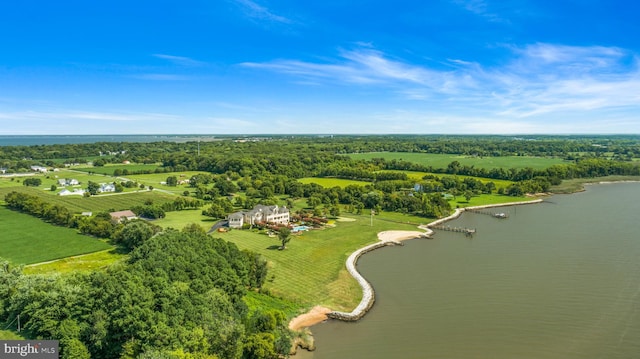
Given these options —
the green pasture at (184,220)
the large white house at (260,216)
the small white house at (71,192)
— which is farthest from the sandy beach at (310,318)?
the small white house at (71,192)

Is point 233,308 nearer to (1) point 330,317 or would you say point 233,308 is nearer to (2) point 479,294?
(1) point 330,317

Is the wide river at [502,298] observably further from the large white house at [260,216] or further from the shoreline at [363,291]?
the large white house at [260,216]

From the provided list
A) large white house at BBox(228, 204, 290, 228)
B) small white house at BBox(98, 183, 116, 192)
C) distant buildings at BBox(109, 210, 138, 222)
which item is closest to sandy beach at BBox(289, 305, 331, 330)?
large white house at BBox(228, 204, 290, 228)

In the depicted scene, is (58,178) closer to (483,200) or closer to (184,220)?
(184,220)

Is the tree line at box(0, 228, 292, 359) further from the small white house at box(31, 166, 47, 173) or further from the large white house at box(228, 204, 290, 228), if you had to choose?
the small white house at box(31, 166, 47, 173)

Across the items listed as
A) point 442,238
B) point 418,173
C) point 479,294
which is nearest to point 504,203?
point 442,238

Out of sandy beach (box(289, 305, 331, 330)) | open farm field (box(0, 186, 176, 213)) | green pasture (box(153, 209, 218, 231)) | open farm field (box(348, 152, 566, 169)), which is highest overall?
open farm field (box(348, 152, 566, 169))

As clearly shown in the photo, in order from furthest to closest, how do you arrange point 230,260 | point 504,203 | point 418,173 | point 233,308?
point 418,173 → point 504,203 → point 230,260 → point 233,308
